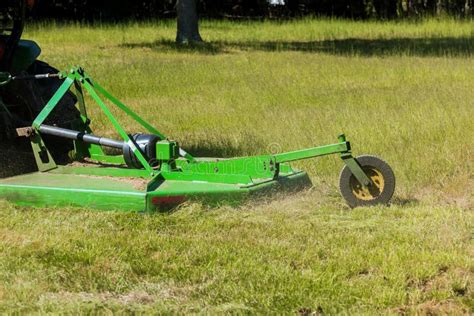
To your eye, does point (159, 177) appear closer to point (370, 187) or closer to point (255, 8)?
point (370, 187)

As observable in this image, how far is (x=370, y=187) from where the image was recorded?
208 inches

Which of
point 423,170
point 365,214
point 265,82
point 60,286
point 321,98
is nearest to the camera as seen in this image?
point 60,286

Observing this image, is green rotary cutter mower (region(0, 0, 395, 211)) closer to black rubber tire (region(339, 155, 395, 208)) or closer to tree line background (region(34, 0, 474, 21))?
black rubber tire (region(339, 155, 395, 208))

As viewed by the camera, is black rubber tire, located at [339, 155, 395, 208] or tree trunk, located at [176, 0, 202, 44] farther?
tree trunk, located at [176, 0, 202, 44]

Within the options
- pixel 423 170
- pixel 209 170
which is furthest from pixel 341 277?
pixel 423 170

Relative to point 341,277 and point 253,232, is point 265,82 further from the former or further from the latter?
point 341,277

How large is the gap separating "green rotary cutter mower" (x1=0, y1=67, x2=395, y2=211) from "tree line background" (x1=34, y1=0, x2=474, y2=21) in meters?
22.8

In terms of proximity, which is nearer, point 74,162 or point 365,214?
point 365,214

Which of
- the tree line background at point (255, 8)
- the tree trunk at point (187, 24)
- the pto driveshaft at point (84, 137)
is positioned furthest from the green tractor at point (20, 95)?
the tree line background at point (255, 8)

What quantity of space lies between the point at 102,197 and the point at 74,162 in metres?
1.19

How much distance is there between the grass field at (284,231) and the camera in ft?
12.1

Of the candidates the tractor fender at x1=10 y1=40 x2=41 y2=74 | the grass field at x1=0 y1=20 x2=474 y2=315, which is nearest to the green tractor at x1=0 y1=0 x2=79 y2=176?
the tractor fender at x1=10 y1=40 x2=41 y2=74

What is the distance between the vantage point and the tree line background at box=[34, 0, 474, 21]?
2956 cm

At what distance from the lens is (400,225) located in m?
4.89
